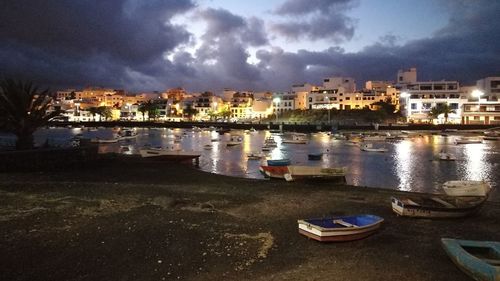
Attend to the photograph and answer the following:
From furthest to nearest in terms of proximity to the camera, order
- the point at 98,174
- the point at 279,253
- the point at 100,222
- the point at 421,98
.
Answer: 1. the point at 421,98
2. the point at 98,174
3. the point at 100,222
4. the point at 279,253

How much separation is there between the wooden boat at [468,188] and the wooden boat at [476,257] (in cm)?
792

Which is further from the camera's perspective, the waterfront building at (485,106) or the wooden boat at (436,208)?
the waterfront building at (485,106)

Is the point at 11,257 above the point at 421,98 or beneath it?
beneath

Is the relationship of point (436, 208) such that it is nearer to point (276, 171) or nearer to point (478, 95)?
point (276, 171)

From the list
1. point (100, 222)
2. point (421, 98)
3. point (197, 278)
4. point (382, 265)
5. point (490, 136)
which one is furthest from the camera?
point (421, 98)

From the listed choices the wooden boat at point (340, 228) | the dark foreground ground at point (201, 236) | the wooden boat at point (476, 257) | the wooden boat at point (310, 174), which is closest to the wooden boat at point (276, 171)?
the wooden boat at point (310, 174)

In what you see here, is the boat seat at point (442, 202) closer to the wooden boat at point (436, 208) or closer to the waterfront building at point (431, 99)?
the wooden boat at point (436, 208)

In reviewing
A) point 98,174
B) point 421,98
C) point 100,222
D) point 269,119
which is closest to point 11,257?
point 100,222

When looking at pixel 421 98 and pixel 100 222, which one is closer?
pixel 100 222

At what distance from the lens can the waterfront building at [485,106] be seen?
10450cm

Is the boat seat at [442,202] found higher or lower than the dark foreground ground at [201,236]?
higher

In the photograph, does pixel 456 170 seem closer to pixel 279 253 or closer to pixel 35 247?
pixel 279 253

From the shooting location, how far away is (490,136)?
77.6 m

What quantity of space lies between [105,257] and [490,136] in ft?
281
